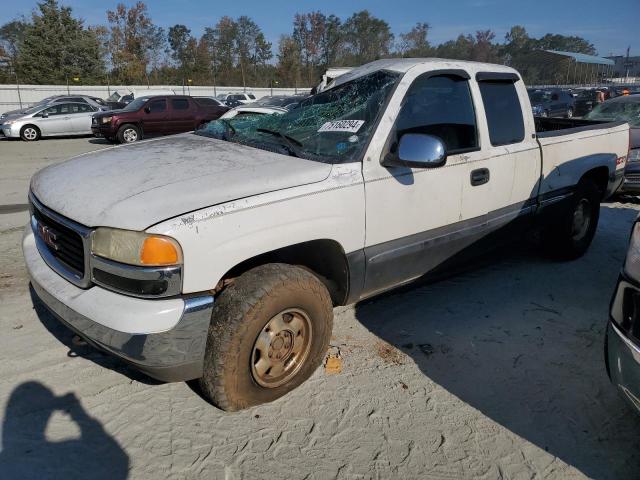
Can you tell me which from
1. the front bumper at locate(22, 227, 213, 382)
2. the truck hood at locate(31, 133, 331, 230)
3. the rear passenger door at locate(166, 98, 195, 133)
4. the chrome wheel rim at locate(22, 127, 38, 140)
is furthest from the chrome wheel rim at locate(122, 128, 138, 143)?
the front bumper at locate(22, 227, 213, 382)

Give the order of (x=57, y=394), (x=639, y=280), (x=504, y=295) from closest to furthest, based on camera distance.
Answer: (x=639, y=280) → (x=57, y=394) → (x=504, y=295)

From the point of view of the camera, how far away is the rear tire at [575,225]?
4.71 metres

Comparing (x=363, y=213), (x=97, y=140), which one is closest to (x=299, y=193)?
(x=363, y=213)

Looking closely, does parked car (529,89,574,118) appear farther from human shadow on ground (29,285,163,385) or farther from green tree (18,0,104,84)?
green tree (18,0,104,84)

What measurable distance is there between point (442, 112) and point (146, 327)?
243 cm

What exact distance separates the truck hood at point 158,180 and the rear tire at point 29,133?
1701cm

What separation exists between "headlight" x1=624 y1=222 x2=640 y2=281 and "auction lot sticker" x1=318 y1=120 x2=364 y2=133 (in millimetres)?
1584

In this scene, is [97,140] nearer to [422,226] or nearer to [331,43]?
[422,226]

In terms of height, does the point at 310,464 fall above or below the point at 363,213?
below

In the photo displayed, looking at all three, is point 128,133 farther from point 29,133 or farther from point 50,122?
point 29,133

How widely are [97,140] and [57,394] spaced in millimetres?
17733

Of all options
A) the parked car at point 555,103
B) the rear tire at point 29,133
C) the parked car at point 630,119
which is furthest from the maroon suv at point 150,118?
the parked car at point 555,103

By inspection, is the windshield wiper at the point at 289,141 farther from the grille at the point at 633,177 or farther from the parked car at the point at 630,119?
the grille at the point at 633,177

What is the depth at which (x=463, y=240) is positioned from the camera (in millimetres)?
3639
